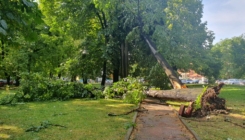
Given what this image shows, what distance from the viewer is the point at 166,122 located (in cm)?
750

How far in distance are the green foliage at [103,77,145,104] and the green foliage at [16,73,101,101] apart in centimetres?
108

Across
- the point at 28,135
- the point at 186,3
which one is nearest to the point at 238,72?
the point at 186,3

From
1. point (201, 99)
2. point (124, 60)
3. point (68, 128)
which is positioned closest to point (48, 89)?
point (124, 60)

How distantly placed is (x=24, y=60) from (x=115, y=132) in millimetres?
20813

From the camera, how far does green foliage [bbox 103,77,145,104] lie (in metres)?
11.5

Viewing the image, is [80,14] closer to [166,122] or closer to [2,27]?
[166,122]

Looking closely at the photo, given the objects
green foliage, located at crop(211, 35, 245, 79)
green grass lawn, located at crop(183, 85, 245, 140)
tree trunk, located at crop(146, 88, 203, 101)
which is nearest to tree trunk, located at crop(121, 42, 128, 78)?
tree trunk, located at crop(146, 88, 203, 101)

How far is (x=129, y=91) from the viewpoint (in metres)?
11.8

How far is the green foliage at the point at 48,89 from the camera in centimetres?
1309

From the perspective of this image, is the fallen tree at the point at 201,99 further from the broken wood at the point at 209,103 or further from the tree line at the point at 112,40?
the tree line at the point at 112,40

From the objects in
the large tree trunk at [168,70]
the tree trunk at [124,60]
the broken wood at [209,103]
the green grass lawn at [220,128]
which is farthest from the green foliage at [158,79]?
the green grass lawn at [220,128]

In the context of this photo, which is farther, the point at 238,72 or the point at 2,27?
the point at 238,72

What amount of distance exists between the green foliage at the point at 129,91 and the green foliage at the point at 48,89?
1.08 meters

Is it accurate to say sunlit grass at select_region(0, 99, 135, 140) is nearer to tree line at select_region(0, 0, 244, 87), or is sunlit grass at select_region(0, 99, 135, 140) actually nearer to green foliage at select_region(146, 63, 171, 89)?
tree line at select_region(0, 0, 244, 87)
